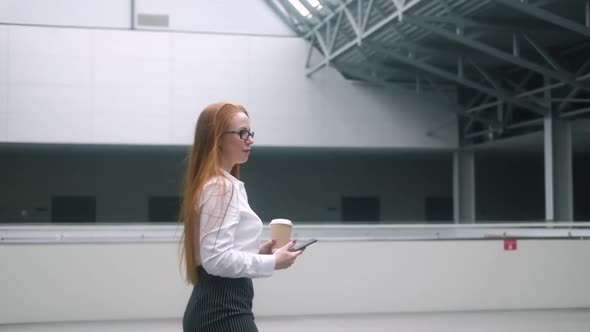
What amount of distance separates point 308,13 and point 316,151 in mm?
5432

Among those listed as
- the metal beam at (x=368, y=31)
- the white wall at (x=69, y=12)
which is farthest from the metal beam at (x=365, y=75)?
the white wall at (x=69, y=12)

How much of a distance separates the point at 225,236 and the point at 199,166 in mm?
284

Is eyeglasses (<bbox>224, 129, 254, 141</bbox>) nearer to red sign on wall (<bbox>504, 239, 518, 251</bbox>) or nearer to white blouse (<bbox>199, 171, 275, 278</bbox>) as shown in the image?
white blouse (<bbox>199, 171, 275, 278</bbox>)

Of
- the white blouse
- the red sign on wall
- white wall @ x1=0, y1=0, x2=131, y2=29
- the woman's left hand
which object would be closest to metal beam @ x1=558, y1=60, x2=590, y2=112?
the red sign on wall

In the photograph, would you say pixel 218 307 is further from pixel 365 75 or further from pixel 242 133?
pixel 365 75

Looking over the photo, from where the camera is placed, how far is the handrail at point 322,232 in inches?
260

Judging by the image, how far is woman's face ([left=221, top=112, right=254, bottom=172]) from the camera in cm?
234

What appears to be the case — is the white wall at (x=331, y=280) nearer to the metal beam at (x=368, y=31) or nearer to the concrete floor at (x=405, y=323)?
the concrete floor at (x=405, y=323)

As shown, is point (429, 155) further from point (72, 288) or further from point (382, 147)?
point (72, 288)

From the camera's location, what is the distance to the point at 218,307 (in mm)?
2258

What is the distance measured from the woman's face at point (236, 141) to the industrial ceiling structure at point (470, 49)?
1185 centimetres

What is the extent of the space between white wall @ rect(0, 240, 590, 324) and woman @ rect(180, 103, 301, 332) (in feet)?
14.3

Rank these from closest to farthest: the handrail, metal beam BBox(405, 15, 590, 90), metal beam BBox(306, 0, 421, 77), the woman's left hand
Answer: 1. the woman's left hand
2. the handrail
3. metal beam BBox(306, 0, 421, 77)
4. metal beam BBox(405, 15, 590, 90)

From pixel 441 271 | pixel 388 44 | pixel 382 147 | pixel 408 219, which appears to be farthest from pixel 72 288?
pixel 408 219
